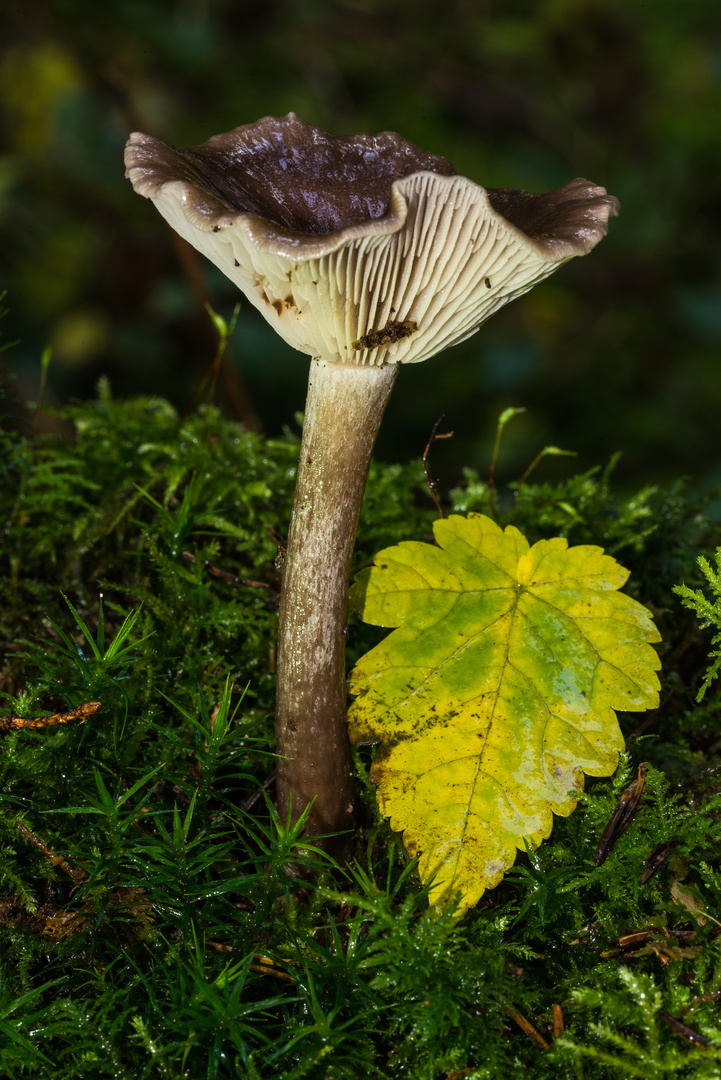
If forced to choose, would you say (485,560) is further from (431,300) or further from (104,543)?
(104,543)

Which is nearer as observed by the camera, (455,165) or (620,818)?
(620,818)

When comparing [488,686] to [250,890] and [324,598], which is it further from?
[250,890]

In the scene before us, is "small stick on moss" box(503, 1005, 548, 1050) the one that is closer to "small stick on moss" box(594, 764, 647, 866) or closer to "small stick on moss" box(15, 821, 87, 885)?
"small stick on moss" box(594, 764, 647, 866)

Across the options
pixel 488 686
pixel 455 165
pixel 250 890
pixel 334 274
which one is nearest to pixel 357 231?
pixel 334 274

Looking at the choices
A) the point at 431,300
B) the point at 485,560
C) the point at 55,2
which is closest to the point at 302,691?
the point at 485,560

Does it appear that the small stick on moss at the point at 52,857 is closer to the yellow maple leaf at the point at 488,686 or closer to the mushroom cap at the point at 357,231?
the yellow maple leaf at the point at 488,686

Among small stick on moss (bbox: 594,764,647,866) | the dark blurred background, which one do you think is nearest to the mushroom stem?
small stick on moss (bbox: 594,764,647,866)
